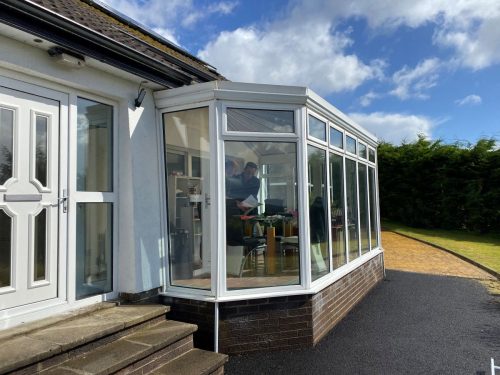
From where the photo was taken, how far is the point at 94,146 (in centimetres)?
419

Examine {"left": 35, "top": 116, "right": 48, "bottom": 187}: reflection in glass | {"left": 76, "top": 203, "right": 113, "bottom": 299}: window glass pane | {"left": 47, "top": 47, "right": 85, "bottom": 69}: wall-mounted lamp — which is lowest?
{"left": 76, "top": 203, "right": 113, "bottom": 299}: window glass pane

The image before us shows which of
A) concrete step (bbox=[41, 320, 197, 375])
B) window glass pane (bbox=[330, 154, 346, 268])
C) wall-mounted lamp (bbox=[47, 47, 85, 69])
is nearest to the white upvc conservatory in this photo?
concrete step (bbox=[41, 320, 197, 375])

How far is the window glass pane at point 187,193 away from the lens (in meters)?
4.58

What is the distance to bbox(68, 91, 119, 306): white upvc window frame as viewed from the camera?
3826mm

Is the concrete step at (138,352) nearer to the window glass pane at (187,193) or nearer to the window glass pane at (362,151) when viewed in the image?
the window glass pane at (187,193)

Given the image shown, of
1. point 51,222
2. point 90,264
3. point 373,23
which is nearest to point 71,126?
point 51,222

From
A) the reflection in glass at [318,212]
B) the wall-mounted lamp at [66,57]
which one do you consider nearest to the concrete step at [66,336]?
the reflection in glass at [318,212]

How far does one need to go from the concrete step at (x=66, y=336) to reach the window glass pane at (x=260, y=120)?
218 centimetres

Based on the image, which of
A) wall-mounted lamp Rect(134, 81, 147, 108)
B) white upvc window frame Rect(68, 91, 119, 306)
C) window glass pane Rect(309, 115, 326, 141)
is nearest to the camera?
white upvc window frame Rect(68, 91, 119, 306)

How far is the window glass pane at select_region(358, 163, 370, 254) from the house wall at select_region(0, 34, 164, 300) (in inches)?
167

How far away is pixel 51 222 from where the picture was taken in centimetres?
368

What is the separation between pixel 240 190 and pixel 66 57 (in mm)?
2238

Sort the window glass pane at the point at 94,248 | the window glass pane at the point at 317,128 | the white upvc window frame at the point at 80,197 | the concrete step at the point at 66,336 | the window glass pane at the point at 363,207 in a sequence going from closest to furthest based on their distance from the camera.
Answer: the concrete step at the point at 66,336
the white upvc window frame at the point at 80,197
the window glass pane at the point at 94,248
the window glass pane at the point at 317,128
the window glass pane at the point at 363,207

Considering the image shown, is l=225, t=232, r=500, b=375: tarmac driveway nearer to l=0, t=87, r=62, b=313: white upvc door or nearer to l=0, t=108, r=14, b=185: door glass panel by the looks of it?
l=0, t=87, r=62, b=313: white upvc door
